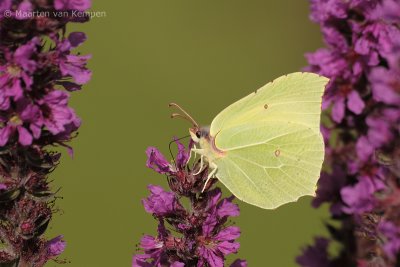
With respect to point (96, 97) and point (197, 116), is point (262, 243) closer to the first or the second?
point (197, 116)

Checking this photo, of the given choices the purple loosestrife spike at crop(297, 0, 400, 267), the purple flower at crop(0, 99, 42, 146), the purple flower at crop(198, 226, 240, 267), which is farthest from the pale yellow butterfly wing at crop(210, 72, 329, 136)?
the purple flower at crop(0, 99, 42, 146)

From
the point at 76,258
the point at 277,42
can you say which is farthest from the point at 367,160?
Result: the point at 277,42

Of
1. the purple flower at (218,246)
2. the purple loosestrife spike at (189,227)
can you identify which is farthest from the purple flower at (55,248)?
the purple flower at (218,246)

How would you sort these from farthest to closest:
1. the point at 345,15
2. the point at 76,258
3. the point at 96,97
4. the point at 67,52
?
the point at 96,97 → the point at 76,258 → the point at 345,15 → the point at 67,52

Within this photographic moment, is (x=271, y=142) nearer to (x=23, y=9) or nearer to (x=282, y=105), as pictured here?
(x=282, y=105)

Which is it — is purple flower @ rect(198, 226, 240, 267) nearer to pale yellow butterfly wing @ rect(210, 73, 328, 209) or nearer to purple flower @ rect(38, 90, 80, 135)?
pale yellow butterfly wing @ rect(210, 73, 328, 209)

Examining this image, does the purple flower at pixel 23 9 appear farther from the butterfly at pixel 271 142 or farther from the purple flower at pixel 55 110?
the butterfly at pixel 271 142
